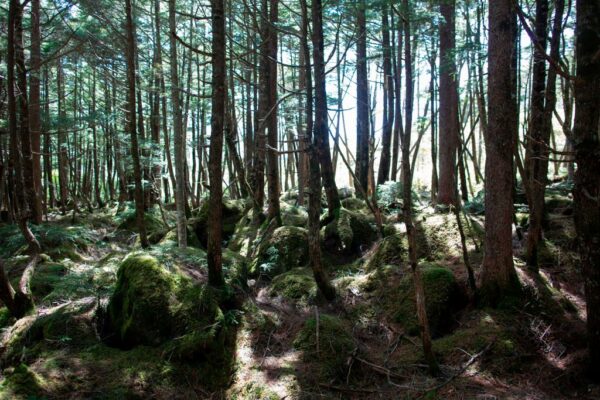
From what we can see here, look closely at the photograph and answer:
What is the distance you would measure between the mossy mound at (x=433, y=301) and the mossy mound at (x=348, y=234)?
2.62 meters

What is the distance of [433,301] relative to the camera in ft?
21.4

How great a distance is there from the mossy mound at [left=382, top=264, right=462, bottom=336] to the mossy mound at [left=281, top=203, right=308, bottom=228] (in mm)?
4834

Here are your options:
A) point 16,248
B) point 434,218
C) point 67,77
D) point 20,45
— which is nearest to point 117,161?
point 67,77

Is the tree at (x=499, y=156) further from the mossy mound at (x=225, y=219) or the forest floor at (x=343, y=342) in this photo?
the mossy mound at (x=225, y=219)

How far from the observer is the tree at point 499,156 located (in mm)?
6016

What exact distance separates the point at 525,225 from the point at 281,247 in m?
5.23

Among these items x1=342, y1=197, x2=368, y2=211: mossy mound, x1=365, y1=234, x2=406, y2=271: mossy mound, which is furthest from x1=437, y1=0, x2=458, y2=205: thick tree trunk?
x1=365, y1=234, x2=406, y2=271: mossy mound

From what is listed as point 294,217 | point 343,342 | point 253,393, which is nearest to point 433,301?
point 343,342

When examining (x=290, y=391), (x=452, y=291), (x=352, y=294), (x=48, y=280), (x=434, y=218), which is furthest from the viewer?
(x=434, y=218)

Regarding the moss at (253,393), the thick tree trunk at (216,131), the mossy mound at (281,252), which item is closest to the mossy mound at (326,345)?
the moss at (253,393)

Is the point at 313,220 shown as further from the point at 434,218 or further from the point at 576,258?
the point at 576,258

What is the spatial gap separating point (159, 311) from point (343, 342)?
2.62m

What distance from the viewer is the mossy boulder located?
6.43m

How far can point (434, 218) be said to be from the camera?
9172mm
